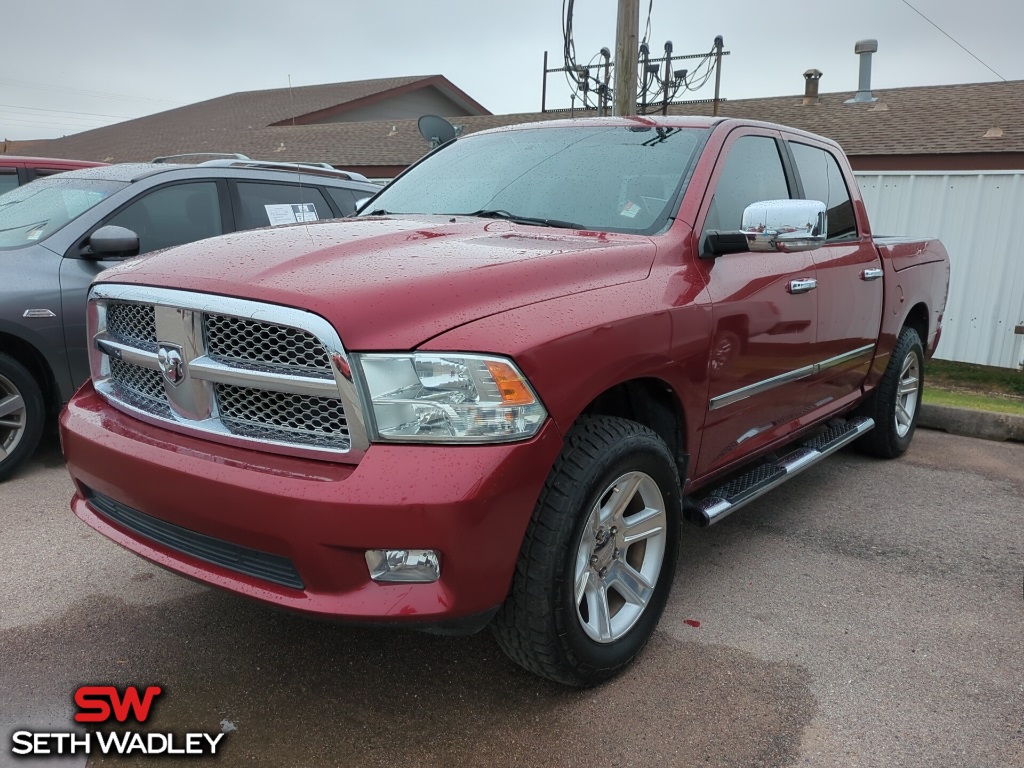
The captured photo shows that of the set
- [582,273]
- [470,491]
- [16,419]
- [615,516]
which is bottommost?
[16,419]

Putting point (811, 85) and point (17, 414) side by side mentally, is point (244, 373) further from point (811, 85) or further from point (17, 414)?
point (811, 85)

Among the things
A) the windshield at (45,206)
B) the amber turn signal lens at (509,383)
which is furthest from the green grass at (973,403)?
the windshield at (45,206)

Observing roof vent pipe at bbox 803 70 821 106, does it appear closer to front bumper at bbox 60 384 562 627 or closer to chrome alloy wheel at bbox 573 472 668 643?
chrome alloy wheel at bbox 573 472 668 643

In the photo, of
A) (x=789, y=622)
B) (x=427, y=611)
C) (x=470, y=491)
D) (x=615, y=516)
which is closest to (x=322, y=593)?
(x=427, y=611)

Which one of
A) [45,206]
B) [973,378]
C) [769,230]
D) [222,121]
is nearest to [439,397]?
[769,230]

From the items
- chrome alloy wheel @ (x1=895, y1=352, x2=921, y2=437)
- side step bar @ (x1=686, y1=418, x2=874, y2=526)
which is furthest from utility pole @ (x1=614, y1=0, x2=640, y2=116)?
side step bar @ (x1=686, y1=418, x2=874, y2=526)

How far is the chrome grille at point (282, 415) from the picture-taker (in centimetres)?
225

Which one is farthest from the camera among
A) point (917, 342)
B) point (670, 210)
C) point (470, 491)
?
point (917, 342)

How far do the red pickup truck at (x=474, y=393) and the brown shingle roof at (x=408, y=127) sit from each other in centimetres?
1056

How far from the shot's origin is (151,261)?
9.09 feet

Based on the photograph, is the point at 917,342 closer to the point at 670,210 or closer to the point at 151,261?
the point at 670,210

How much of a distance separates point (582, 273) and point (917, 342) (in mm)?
3659

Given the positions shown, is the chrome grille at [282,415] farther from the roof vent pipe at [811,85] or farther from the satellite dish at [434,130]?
the roof vent pipe at [811,85]

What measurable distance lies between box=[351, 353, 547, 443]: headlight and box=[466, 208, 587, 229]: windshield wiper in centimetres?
118
